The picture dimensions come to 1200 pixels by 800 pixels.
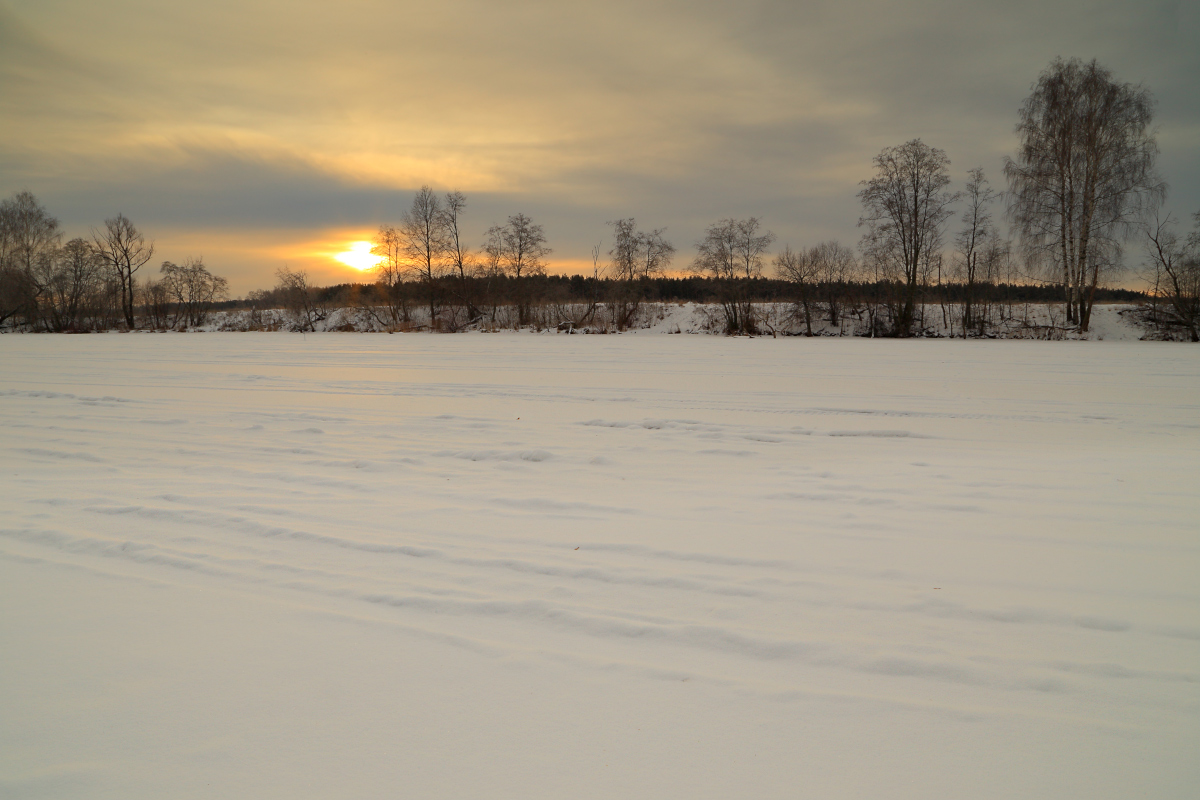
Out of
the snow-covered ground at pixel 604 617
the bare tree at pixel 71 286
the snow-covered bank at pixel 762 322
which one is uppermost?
the bare tree at pixel 71 286

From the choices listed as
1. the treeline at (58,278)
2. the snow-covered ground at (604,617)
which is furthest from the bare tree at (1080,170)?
the treeline at (58,278)

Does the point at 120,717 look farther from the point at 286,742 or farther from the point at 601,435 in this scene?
the point at 601,435

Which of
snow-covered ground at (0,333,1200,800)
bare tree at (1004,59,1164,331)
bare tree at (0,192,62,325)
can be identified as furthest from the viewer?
bare tree at (0,192,62,325)

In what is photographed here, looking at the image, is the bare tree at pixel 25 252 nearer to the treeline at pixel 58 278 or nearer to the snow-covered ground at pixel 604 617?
the treeline at pixel 58 278

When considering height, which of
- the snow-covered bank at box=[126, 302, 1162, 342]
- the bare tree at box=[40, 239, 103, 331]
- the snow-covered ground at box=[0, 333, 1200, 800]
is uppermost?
the bare tree at box=[40, 239, 103, 331]

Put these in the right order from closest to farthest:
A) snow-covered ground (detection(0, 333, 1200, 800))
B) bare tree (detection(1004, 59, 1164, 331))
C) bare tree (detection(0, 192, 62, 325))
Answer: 1. snow-covered ground (detection(0, 333, 1200, 800))
2. bare tree (detection(1004, 59, 1164, 331))
3. bare tree (detection(0, 192, 62, 325))

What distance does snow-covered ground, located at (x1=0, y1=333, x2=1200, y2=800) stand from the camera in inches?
75.5

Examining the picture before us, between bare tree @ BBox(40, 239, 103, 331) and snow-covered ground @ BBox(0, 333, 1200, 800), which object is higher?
bare tree @ BBox(40, 239, 103, 331)

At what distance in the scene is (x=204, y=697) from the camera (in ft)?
7.40

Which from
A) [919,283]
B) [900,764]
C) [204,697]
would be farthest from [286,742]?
[919,283]

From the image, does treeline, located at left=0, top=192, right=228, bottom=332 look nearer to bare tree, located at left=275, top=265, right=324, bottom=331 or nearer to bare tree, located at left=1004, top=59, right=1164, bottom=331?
bare tree, located at left=275, top=265, right=324, bottom=331

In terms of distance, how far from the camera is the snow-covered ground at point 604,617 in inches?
75.5

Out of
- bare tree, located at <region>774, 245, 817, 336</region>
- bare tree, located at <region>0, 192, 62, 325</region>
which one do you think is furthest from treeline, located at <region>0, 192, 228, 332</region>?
bare tree, located at <region>774, 245, 817, 336</region>

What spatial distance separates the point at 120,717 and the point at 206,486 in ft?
10.7
